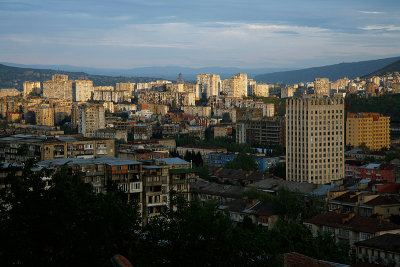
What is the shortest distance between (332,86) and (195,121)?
171ft

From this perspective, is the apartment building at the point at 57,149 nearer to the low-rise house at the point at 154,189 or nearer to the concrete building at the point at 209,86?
the low-rise house at the point at 154,189

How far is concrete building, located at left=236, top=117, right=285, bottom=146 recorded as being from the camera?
51.7m

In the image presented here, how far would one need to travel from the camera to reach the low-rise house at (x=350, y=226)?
56.8ft

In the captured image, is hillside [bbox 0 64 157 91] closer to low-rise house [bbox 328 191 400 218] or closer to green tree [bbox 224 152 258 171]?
Result: green tree [bbox 224 152 258 171]

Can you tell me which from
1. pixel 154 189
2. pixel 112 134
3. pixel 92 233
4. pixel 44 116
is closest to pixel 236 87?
pixel 44 116

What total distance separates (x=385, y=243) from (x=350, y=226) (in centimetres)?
282

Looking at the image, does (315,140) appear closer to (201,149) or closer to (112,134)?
(201,149)

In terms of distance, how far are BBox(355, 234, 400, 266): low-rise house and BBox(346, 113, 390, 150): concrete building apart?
3268 centimetres

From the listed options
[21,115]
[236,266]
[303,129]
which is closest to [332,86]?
[21,115]

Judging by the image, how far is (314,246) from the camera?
46.9ft

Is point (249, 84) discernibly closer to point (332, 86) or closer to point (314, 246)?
point (332, 86)

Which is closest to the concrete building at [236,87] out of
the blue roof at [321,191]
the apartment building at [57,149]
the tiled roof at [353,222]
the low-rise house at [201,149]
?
the low-rise house at [201,149]

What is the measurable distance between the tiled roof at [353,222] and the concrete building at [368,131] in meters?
29.2

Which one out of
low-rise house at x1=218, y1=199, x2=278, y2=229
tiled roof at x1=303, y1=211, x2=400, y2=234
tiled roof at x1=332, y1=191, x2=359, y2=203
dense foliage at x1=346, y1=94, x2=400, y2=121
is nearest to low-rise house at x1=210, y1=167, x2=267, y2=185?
low-rise house at x1=218, y1=199, x2=278, y2=229
